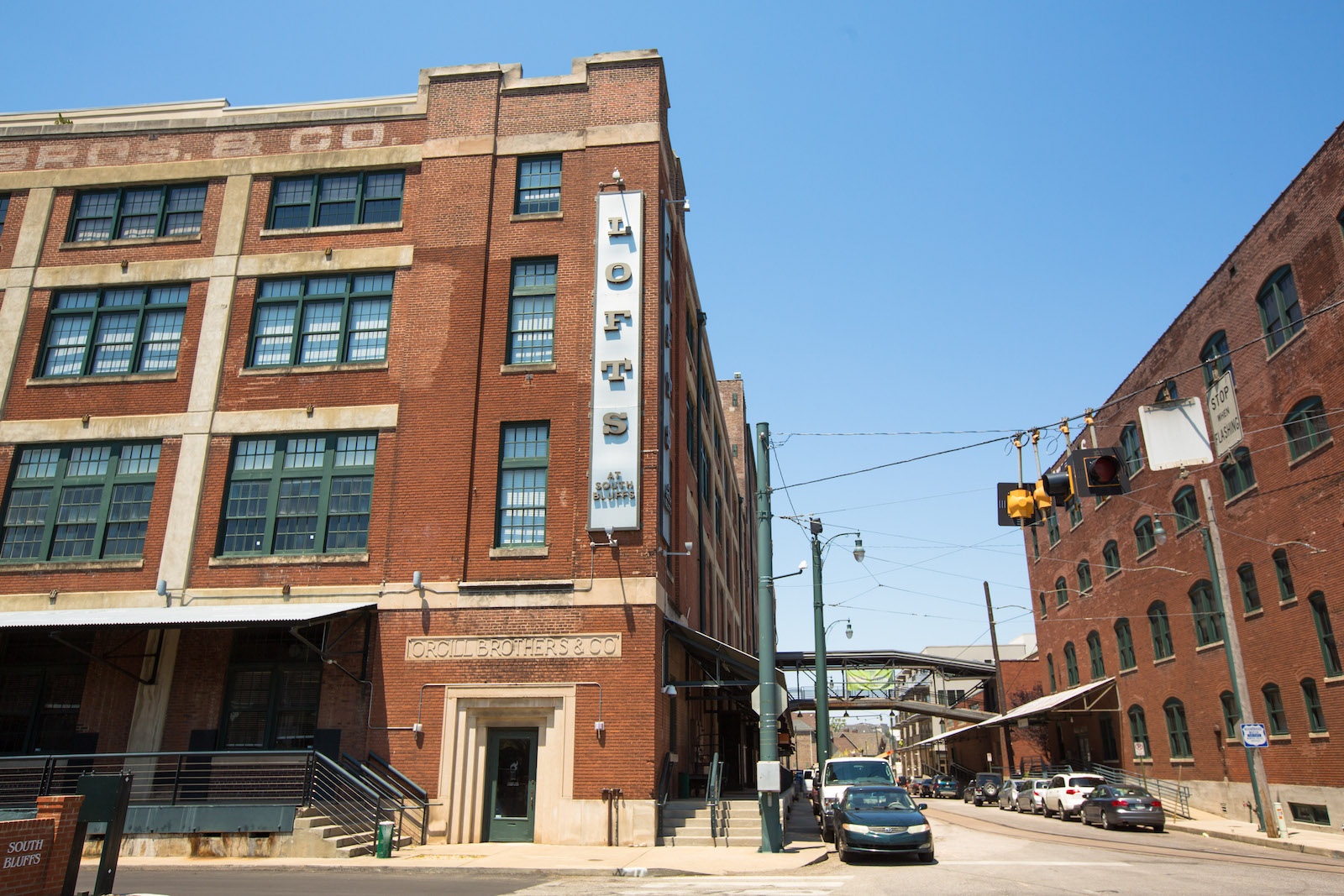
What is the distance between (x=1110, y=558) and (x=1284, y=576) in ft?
47.8

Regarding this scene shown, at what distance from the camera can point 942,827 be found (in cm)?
2942

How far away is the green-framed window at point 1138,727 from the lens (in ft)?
129

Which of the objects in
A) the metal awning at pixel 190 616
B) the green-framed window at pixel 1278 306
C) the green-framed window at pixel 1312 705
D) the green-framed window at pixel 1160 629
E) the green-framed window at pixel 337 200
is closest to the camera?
the metal awning at pixel 190 616

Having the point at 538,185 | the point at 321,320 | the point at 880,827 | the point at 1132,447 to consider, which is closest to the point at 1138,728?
the point at 1132,447

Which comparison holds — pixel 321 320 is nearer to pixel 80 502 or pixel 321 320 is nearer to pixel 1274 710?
pixel 80 502

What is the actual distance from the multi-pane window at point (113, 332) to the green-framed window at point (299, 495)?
12.9 ft

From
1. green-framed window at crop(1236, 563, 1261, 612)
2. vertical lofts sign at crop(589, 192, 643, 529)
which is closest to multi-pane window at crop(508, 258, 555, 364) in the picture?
vertical lofts sign at crop(589, 192, 643, 529)

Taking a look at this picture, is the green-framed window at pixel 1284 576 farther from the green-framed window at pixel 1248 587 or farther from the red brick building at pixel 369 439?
the red brick building at pixel 369 439

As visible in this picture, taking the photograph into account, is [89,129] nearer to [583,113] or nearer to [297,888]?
[583,113]

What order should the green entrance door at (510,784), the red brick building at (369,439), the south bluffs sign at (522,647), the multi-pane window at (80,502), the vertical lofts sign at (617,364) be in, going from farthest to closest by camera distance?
the multi-pane window at (80,502)
the vertical lofts sign at (617,364)
the red brick building at (369,439)
the south bluffs sign at (522,647)
the green entrance door at (510,784)

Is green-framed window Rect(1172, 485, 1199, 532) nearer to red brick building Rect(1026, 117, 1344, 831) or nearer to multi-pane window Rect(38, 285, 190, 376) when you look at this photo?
red brick building Rect(1026, 117, 1344, 831)

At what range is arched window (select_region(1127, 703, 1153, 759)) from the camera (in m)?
39.2

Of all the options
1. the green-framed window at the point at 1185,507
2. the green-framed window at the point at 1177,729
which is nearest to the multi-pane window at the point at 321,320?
the green-framed window at the point at 1185,507

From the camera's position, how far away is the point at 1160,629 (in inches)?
1499
